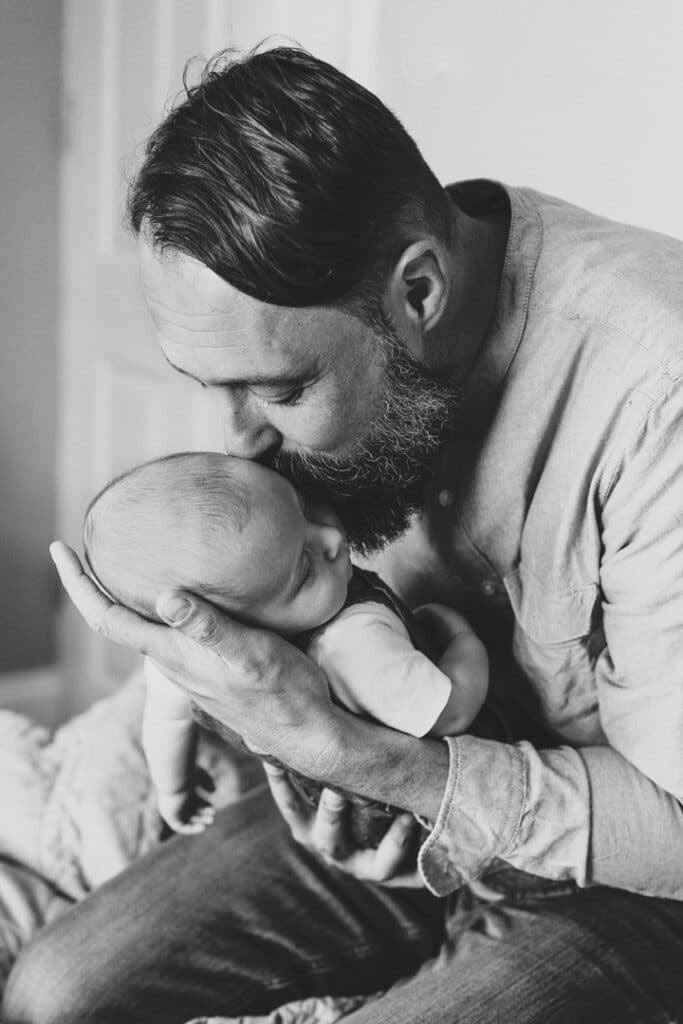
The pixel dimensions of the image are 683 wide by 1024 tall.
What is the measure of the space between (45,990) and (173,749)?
317mm

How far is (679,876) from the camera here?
1.17 meters

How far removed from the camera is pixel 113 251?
2705mm

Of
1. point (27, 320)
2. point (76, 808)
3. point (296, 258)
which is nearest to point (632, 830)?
point (296, 258)

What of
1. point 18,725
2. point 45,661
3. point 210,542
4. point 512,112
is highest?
point 512,112

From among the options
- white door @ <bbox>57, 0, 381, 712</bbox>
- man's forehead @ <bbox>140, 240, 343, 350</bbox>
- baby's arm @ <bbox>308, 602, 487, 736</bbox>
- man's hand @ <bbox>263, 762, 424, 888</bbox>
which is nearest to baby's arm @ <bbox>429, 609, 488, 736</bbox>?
baby's arm @ <bbox>308, 602, 487, 736</bbox>

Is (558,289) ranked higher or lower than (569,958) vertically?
higher

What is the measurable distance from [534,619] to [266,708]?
1.09ft

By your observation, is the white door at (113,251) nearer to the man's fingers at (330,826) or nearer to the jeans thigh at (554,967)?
the man's fingers at (330,826)

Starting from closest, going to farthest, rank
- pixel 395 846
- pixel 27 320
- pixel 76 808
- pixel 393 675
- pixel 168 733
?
pixel 393 675 < pixel 395 846 < pixel 168 733 < pixel 76 808 < pixel 27 320

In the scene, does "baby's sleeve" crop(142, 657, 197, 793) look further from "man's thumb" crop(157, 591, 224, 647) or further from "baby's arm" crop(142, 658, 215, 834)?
"man's thumb" crop(157, 591, 224, 647)

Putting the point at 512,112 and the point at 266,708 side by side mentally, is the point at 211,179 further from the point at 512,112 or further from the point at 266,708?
the point at 512,112

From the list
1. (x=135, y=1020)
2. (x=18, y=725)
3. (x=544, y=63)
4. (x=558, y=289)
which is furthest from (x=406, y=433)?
(x=18, y=725)

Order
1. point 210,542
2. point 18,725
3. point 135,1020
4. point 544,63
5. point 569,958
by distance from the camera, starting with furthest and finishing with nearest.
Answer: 1. point 18,725
2. point 544,63
3. point 135,1020
4. point 569,958
5. point 210,542

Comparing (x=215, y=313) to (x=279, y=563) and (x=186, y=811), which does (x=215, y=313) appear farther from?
(x=186, y=811)
